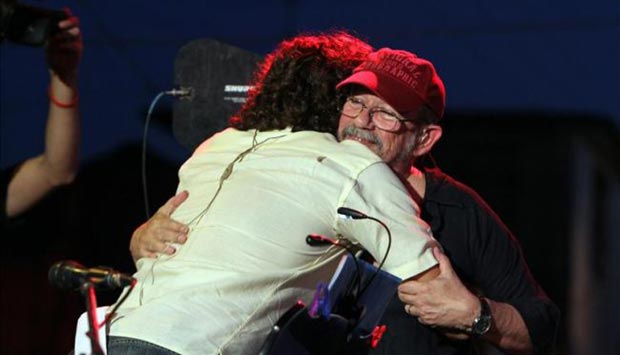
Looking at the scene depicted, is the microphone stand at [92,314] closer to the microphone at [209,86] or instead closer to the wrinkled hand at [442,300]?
the wrinkled hand at [442,300]

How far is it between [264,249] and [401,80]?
111 centimetres

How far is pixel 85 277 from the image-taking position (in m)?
3.27

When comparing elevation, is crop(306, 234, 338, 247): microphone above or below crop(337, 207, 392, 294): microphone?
below

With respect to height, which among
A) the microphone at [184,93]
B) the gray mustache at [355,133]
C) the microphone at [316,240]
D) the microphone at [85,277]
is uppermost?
the gray mustache at [355,133]

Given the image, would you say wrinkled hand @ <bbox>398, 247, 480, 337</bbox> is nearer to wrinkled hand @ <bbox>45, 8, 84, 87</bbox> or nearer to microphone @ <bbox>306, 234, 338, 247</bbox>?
microphone @ <bbox>306, 234, 338, 247</bbox>

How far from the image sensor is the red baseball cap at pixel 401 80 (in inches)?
165

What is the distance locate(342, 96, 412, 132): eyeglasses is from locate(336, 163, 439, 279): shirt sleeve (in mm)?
683

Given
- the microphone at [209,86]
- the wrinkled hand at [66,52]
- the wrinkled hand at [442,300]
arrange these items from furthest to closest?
1. the microphone at [209,86]
2. the wrinkled hand at [66,52]
3. the wrinkled hand at [442,300]

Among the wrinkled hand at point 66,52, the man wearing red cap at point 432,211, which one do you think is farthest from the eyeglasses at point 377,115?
the wrinkled hand at point 66,52

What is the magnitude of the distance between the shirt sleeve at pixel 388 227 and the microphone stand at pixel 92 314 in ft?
2.40

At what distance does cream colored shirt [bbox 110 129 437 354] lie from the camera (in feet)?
11.0

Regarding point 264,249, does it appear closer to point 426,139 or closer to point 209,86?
point 426,139

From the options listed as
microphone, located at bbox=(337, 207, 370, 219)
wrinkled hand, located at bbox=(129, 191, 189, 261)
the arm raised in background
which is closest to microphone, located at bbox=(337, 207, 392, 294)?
microphone, located at bbox=(337, 207, 370, 219)

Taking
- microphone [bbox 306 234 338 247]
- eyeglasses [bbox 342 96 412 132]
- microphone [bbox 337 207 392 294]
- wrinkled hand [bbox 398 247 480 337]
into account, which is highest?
eyeglasses [bbox 342 96 412 132]
